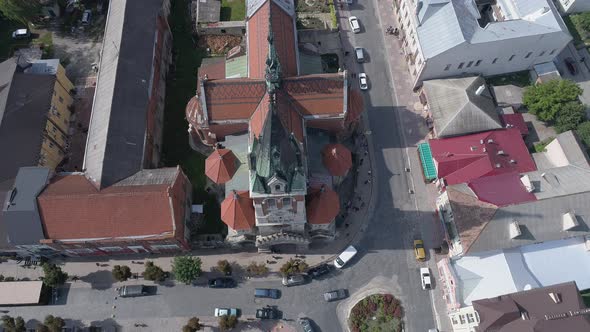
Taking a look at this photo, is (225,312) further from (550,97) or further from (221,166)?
(550,97)

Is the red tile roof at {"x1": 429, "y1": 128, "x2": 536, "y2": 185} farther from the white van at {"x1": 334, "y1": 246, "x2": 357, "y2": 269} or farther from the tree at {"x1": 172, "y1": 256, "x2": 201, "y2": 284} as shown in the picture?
the tree at {"x1": 172, "y1": 256, "x2": 201, "y2": 284}

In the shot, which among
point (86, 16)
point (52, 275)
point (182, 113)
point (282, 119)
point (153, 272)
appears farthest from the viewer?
point (86, 16)

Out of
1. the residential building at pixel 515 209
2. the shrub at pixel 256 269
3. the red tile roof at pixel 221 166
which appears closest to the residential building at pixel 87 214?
the red tile roof at pixel 221 166

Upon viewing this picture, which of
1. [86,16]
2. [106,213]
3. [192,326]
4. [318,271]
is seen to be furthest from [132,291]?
[86,16]

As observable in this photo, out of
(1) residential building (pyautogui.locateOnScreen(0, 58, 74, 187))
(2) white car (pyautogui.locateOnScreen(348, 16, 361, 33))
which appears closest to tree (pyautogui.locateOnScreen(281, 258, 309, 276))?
(1) residential building (pyautogui.locateOnScreen(0, 58, 74, 187))

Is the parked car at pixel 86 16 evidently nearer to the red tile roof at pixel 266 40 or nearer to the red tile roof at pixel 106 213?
the red tile roof at pixel 266 40
